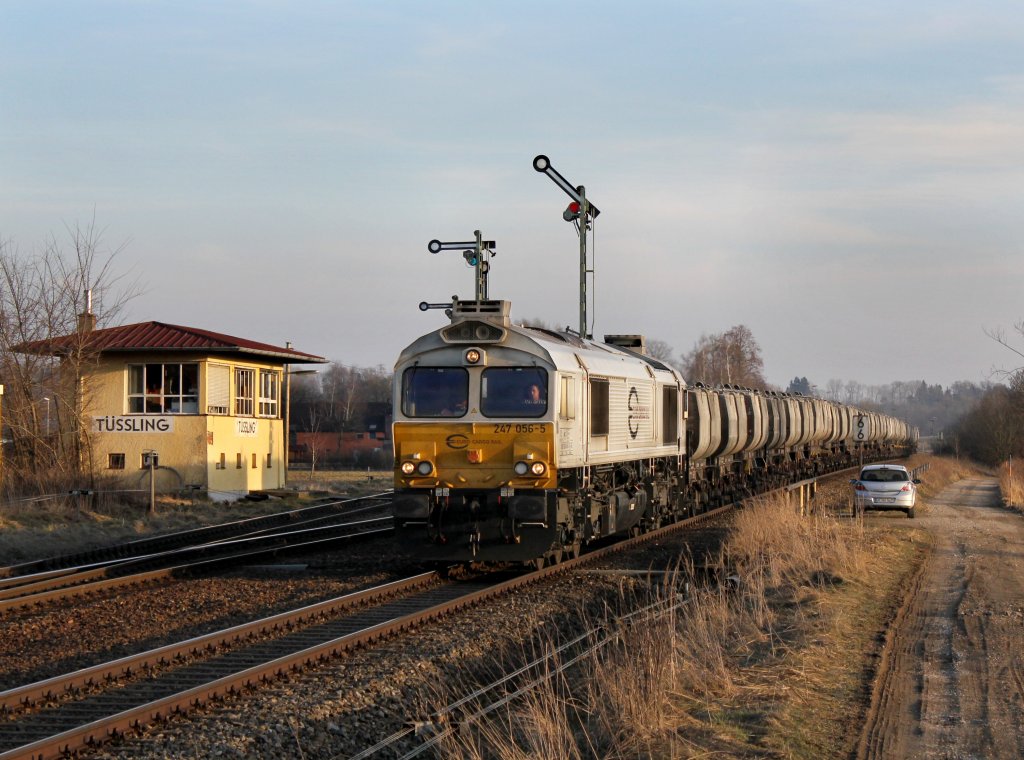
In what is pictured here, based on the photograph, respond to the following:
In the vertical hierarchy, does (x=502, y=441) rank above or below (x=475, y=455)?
above

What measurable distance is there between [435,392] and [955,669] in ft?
25.3

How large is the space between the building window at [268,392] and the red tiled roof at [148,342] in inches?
47.1

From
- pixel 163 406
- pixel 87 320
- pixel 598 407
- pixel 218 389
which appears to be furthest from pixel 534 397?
pixel 87 320

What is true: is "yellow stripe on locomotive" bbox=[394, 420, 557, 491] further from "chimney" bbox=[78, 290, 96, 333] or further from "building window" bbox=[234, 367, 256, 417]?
"chimney" bbox=[78, 290, 96, 333]

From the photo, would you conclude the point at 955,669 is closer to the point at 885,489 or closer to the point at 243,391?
the point at 885,489

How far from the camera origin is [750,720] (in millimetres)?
7867

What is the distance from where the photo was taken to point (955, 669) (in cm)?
962

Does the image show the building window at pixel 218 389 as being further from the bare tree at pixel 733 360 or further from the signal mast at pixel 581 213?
the bare tree at pixel 733 360

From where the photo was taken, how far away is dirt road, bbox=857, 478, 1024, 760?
24.4ft

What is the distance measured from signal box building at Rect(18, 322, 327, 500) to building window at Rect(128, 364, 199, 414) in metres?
0.03

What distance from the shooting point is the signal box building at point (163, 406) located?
30.9 meters

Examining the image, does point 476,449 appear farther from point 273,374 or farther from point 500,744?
point 273,374

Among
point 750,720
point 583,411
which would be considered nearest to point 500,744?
point 750,720

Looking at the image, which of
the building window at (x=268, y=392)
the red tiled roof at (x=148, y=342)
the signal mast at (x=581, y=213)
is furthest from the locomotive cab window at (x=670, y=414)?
the building window at (x=268, y=392)
